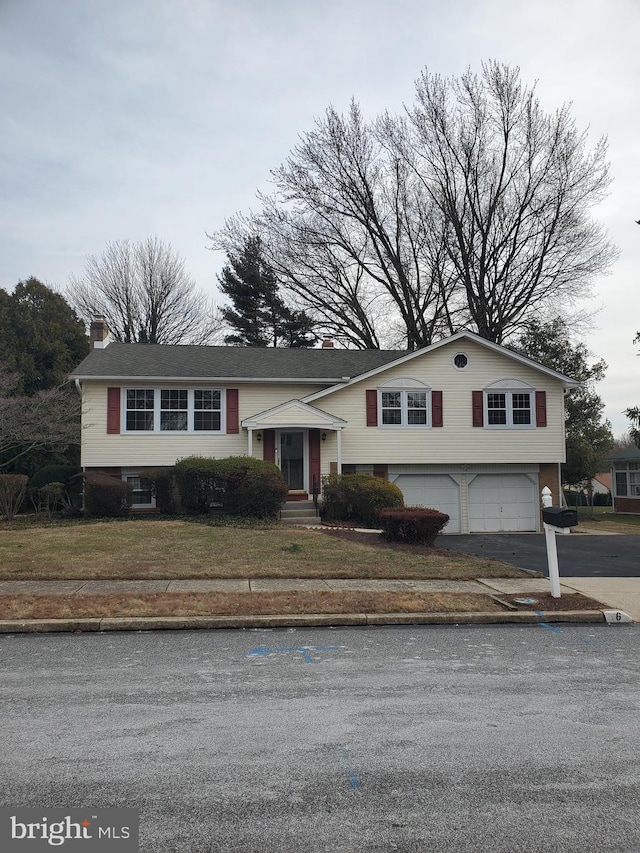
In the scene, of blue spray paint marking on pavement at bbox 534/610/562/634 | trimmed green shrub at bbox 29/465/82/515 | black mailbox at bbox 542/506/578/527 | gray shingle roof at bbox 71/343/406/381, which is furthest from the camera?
gray shingle roof at bbox 71/343/406/381

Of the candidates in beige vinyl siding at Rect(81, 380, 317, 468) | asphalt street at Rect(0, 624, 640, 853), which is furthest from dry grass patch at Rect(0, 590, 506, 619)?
beige vinyl siding at Rect(81, 380, 317, 468)

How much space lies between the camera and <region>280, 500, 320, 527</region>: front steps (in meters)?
20.2

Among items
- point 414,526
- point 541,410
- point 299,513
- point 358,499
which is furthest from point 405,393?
point 414,526

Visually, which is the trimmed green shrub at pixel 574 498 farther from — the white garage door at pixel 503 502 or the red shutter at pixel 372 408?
the red shutter at pixel 372 408

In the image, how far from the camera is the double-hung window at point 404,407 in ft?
78.4

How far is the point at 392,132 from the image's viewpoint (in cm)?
3306

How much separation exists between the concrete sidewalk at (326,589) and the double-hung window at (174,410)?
12.9 m

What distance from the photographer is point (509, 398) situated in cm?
2453

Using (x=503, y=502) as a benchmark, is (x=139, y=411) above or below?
above

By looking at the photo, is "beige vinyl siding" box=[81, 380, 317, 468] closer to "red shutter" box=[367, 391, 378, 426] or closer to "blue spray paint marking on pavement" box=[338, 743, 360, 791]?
"red shutter" box=[367, 391, 378, 426]

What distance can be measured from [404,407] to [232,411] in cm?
609

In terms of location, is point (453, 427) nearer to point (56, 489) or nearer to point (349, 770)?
point (56, 489)

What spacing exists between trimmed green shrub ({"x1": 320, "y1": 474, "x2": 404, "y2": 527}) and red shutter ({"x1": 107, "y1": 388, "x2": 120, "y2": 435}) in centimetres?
736
